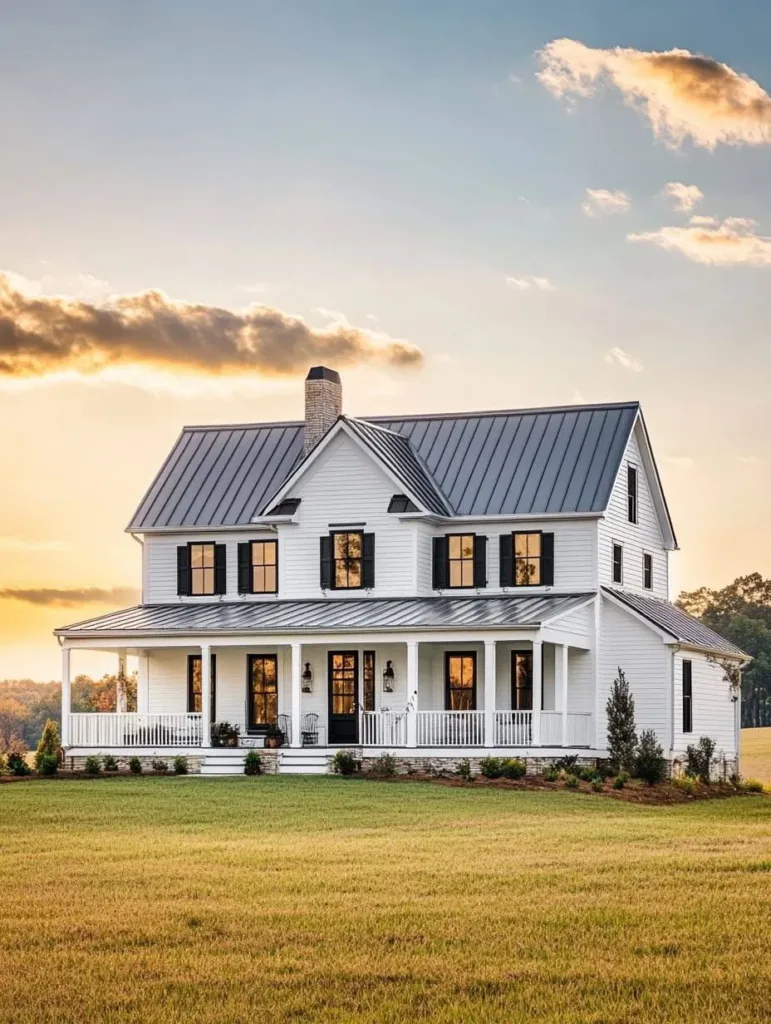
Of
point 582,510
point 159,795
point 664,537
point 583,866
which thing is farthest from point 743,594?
point 583,866

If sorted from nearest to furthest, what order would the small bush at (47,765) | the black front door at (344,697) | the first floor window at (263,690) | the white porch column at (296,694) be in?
1. the small bush at (47,765)
2. the white porch column at (296,694)
3. the black front door at (344,697)
4. the first floor window at (263,690)

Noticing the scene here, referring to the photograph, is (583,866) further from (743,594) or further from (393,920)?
(743,594)

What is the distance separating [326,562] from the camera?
142 feet

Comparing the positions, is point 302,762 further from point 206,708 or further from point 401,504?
point 401,504

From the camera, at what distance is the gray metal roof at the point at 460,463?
4275 centimetres

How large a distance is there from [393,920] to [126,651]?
29814 millimetres

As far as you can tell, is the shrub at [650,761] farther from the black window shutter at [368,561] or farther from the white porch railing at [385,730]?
the black window shutter at [368,561]

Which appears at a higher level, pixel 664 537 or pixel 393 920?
pixel 664 537

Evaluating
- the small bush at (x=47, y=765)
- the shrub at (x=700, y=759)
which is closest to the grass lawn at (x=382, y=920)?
the small bush at (x=47, y=765)

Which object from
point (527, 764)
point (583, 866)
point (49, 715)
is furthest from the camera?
point (49, 715)

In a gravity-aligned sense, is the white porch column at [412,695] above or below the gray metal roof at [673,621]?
below

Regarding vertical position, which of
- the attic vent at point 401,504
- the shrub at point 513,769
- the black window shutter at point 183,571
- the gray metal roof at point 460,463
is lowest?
the shrub at point 513,769

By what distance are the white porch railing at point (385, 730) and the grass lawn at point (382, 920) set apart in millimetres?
12478

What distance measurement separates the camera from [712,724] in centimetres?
4459
